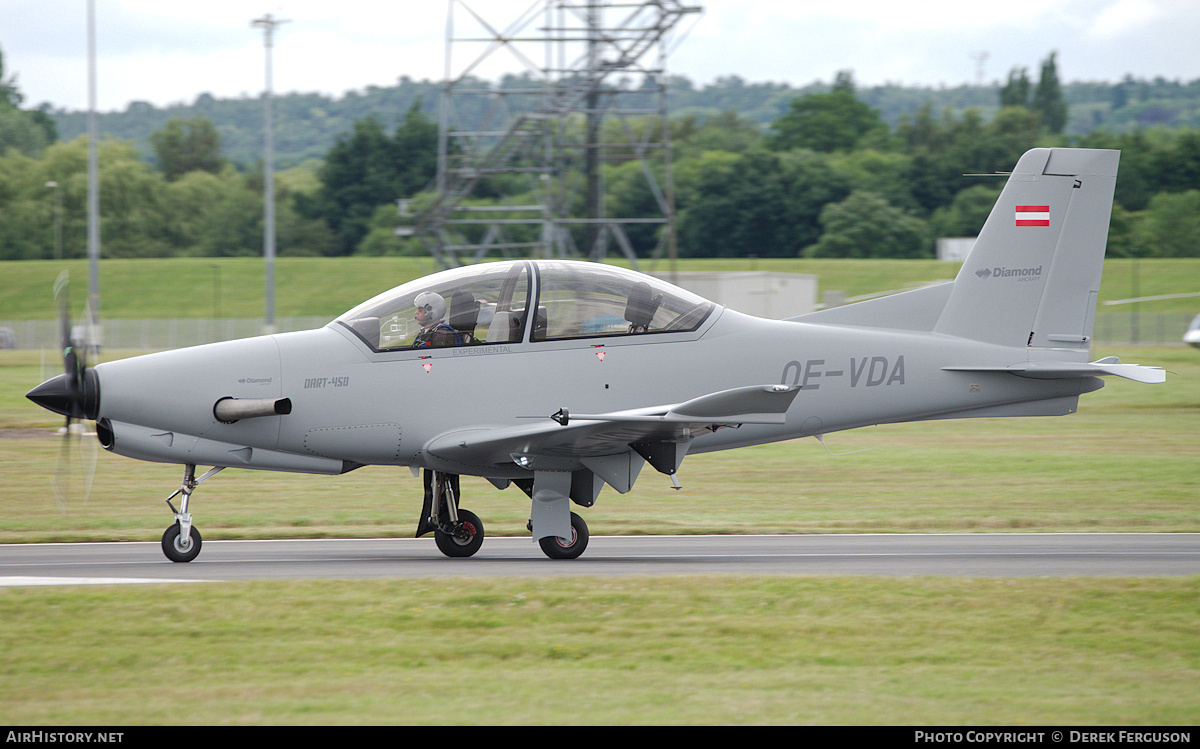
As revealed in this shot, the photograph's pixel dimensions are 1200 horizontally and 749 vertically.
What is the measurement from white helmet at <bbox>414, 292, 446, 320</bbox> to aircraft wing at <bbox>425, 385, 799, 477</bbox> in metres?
1.01

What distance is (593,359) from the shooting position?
10414 millimetres

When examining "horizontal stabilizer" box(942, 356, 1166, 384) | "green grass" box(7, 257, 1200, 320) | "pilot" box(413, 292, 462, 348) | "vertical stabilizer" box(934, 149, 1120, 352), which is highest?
"vertical stabilizer" box(934, 149, 1120, 352)

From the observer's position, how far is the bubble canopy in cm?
1020

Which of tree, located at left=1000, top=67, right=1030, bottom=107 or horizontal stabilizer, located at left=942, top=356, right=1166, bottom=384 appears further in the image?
tree, located at left=1000, top=67, right=1030, bottom=107

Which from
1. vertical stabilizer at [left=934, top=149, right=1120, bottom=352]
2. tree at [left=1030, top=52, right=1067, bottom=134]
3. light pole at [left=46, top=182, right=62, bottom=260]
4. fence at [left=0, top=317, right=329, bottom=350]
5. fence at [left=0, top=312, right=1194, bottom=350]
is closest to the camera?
vertical stabilizer at [left=934, top=149, right=1120, bottom=352]

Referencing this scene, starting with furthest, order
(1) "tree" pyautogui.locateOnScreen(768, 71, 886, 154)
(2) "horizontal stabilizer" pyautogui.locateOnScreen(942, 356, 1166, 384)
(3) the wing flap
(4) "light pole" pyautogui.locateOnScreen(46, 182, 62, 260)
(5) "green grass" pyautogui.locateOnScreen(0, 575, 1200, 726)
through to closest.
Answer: (1) "tree" pyautogui.locateOnScreen(768, 71, 886, 154)
(4) "light pole" pyautogui.locateOnScreen(46, 182, 62, 260)
(2) "horizontal stabilizer" pyautogui.locateOnScreen(942, 356, 1166, 384)
(3) the wing flap
(5) "green grass" pyautogui.locateOnScreen(0, 575, 1200, 726)

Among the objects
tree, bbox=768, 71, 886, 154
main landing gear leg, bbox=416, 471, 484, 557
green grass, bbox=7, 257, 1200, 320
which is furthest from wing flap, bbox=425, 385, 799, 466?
tree, bbox=768, 71, 886, 154

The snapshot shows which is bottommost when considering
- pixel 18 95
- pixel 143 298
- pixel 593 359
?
pixel 143 298

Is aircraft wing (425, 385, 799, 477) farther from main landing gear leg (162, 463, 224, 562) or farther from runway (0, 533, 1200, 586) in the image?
main landing gear leg (162, 463, 224, 562)
